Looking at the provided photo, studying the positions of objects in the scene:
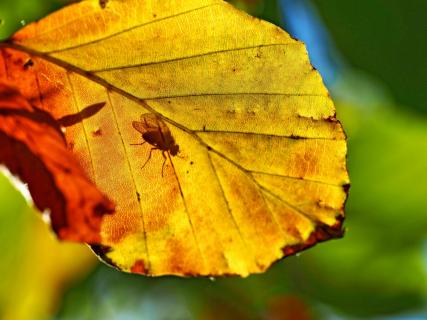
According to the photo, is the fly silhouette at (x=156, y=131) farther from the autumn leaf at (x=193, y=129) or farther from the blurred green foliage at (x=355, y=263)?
the blurred green foliage at (x=355, y=263)

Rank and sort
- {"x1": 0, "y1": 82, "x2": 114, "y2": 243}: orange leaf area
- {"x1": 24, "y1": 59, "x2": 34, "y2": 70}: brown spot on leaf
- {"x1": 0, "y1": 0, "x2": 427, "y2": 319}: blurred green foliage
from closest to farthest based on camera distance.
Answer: {"x1": 0, "y1": 82, "x2": 114, "y2": 243}: orange leaf area < {"x1": 24, "y1": 59, "x2": 34, "y2": 70}: brown spot on leaf < {"x1": 0, "y1": 0, "x2": 427, "y2": 319}: blurred green foliage

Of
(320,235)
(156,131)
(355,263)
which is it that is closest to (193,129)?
(156,131)

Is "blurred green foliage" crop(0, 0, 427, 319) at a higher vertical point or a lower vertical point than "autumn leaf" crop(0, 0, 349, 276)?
lower

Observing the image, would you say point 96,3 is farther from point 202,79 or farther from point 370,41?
point 370,41

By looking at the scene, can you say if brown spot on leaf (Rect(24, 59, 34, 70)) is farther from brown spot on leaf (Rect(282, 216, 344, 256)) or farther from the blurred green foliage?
the blurred green foliage

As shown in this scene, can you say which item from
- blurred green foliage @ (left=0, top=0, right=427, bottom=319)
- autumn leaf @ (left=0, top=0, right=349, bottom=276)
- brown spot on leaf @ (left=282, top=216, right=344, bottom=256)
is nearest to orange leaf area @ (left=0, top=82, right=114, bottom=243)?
autumn leaf @ (left=0, top=0, right=349, bottom=276)

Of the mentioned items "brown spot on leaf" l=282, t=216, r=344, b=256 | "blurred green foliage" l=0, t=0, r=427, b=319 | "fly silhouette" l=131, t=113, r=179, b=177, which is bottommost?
"blurred green foliage" l=0, t=0, r=427, b=319

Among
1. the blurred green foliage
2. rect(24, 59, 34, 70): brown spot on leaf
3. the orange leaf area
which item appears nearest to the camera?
the orange leaf area

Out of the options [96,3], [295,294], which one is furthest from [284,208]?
[295,294]
